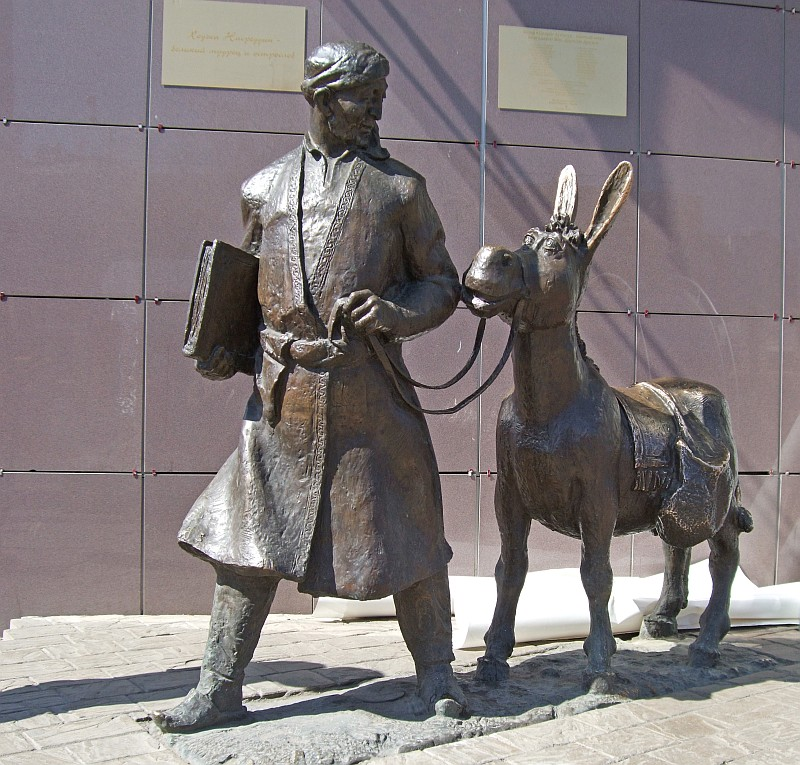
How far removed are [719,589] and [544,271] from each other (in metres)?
1.95

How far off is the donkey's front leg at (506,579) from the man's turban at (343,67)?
5.52 ft

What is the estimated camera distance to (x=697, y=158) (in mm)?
6168

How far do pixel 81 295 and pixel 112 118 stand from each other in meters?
1.06

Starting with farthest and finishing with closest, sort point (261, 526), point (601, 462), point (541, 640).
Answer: point (541, 640) → point (601, 462) → point (261, 526)

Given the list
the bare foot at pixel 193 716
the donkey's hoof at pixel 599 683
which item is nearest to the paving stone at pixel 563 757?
the donkey's hoof at pixel 599 683

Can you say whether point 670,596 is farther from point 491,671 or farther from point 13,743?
point 13,743

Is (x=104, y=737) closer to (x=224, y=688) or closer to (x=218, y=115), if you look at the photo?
(x=224, y=688)

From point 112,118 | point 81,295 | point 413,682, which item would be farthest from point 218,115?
point 413,682

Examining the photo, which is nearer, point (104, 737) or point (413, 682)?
point (104, 737)

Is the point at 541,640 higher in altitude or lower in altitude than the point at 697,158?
lower

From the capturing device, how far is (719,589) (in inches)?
179

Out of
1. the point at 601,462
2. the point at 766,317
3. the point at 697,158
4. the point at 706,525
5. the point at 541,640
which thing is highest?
the point at 697,158

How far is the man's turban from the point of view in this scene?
128 inches

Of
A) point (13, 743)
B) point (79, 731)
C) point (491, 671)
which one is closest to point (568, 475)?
point (491, 671)
